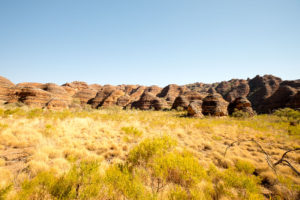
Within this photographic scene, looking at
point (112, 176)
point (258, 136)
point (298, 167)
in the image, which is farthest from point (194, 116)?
point (112, 176)

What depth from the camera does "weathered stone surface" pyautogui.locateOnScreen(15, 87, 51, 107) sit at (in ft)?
84.8

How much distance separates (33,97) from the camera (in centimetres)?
2638

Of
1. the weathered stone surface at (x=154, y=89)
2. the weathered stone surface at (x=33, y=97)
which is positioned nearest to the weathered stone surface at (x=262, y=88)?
the weathered stone surface at (x=154, y=89)

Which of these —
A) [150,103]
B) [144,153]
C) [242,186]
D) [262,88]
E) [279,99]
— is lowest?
[150,103]

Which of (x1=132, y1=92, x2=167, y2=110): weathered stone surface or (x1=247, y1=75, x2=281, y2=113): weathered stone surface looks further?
(x1=247, y1=75, x2=281, y2=113): weathered stone surface

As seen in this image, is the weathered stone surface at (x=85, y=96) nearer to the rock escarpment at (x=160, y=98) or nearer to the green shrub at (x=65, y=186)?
the rock escarpment at (x=160, y=98)

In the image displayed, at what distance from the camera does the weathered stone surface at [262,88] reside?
46550 mm

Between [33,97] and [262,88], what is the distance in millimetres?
84752

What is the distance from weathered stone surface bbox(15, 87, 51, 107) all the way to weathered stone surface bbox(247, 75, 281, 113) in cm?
6585

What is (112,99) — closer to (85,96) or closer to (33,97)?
(85,96)

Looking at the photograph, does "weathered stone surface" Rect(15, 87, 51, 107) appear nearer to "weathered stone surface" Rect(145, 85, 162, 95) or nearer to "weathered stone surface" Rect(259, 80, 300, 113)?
"weathered stone surface" Rect(145, 85, 162, 95)

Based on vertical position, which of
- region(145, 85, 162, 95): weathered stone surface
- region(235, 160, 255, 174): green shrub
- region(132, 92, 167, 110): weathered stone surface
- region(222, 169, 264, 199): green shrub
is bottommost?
region(132, 92, 167, 110): weathered stone surface

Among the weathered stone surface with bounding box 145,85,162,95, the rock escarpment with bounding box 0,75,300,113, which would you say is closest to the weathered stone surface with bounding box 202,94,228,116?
the rock escarpment with bounding box 0,75,300,113

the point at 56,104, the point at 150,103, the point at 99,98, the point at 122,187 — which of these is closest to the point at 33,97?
the point at 56,104
